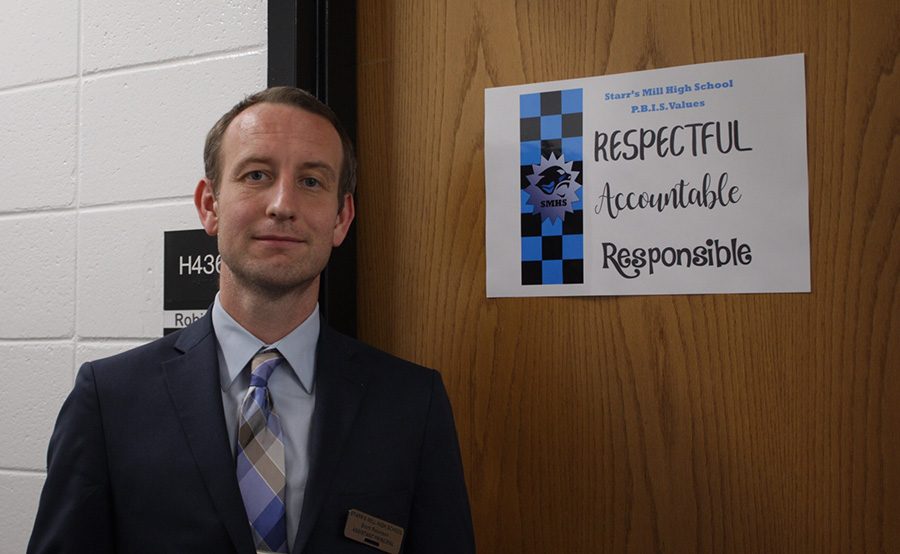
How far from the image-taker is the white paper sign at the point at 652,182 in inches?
48.0

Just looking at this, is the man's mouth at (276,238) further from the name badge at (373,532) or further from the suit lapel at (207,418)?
the name badge at (373,532)

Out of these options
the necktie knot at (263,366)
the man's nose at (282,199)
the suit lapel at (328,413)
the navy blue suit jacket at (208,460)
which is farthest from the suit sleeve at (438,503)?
the man's nose at (282,199)

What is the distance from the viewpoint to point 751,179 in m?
1.23

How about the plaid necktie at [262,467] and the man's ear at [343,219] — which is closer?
the plaid necktie at [262,467]

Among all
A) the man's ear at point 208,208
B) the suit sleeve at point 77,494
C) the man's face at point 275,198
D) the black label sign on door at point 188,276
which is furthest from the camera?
the black label sign on door at point 188,276

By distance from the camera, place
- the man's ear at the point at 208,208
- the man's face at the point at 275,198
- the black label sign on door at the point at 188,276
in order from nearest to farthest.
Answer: the man's face at the point at 275,198 < the man's ear at the point at 208,208 < the black label sign on door at the point at 188,276

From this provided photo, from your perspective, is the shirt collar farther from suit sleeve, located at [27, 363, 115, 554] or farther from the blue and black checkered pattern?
the blue and black checkered pattern

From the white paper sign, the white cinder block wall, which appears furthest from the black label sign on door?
the white paper sign

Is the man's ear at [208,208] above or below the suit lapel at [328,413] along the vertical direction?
above

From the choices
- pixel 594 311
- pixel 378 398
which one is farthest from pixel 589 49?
pixel 378 398

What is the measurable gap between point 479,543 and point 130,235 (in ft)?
3.04

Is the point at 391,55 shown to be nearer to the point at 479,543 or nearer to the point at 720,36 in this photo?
the point at 720,36

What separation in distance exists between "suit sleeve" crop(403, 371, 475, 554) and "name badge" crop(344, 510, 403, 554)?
0.04m

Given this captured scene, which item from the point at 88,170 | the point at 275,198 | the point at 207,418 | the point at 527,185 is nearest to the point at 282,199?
the point at 275,198
